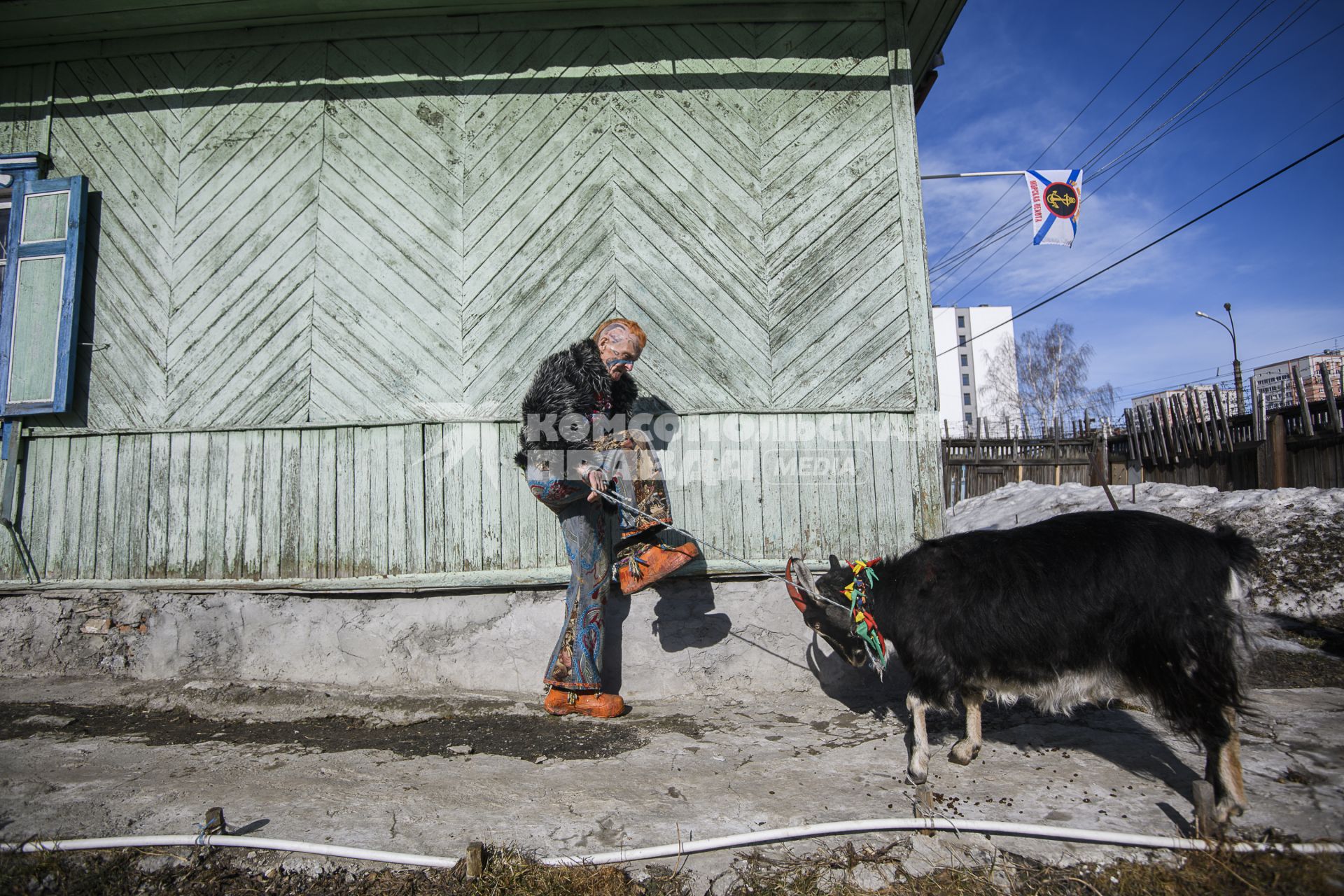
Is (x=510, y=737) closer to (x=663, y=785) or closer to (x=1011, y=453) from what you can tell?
(x=663, y=785)

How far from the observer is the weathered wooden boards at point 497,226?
448cm

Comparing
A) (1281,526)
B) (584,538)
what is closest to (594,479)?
(584,538)

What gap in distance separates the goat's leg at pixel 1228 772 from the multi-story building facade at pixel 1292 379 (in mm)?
8677

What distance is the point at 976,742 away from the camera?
10.1 feet

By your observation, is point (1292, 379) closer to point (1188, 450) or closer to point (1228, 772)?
point (1188, 450)

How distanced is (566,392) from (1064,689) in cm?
269

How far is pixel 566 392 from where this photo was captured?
3.69 metres

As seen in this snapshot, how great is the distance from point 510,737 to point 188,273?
12.5 ft

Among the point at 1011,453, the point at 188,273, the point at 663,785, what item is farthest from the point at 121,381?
the point at 1011,453

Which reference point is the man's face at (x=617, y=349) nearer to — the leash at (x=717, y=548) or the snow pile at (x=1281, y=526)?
the leash at (x=717, y=548)

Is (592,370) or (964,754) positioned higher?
(592,370)

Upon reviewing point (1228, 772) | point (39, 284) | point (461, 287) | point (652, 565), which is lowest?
point (1228, 772)

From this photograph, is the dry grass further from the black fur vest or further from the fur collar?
the fur collar

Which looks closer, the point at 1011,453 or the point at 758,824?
the point at 758,824
